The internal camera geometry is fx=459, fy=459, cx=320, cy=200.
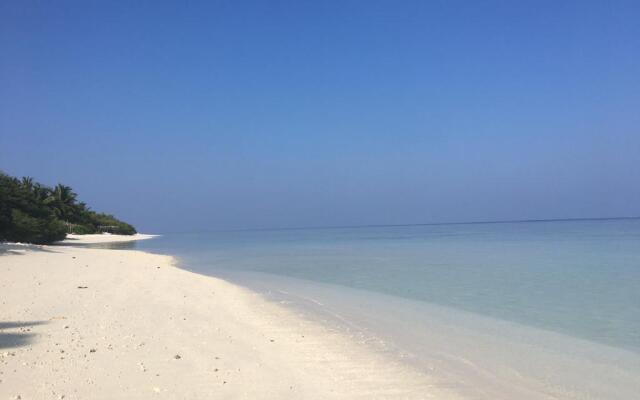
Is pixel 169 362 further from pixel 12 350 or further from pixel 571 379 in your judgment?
pixel 571 379

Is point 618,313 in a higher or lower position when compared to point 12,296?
lower

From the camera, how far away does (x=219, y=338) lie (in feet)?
27.0

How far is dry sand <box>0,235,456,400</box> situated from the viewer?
18.5ft

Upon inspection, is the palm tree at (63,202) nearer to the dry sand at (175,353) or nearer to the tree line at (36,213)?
the tree line at (36,213)

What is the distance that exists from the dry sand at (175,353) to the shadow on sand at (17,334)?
13mm

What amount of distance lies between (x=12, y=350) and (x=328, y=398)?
4.70 m

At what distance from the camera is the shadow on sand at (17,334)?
698 centimetres

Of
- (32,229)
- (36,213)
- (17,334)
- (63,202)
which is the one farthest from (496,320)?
(63,202)

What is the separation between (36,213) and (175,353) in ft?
120

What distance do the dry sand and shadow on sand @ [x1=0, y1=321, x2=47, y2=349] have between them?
0.5 inches

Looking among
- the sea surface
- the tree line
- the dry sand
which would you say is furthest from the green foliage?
the dry sand

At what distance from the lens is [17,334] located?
24.7 ft

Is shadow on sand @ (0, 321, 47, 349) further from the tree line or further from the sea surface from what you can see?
the tree line

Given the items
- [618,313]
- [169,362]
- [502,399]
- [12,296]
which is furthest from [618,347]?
→ [12,296]
